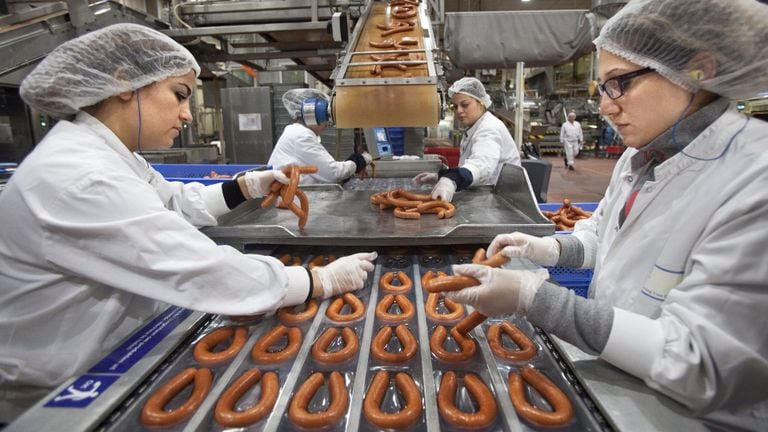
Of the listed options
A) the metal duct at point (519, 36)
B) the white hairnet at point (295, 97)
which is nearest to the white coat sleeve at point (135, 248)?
the white hairnet at point (295, 97)

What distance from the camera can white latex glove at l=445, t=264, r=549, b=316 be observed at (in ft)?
3.66

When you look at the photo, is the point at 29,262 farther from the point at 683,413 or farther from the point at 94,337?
the point at 683,413

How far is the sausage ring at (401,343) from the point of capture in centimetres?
124

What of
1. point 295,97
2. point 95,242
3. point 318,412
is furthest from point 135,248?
point 295,97

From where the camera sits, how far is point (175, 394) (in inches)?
43.2

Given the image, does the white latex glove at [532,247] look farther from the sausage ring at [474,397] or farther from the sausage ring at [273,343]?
the sausage ring at [273,343]

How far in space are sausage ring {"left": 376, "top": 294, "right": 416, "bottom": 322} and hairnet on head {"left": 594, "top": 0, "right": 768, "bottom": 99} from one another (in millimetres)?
1049

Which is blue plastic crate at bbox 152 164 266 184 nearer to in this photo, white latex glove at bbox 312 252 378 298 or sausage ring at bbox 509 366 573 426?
white latex glove at bbox 312 252 378 298

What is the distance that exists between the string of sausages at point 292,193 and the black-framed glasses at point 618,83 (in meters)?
1.47

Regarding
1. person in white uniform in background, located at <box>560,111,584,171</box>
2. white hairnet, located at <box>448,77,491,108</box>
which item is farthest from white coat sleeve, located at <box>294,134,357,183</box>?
person in white uniform in background, located at <box>560,111,584,171</box>

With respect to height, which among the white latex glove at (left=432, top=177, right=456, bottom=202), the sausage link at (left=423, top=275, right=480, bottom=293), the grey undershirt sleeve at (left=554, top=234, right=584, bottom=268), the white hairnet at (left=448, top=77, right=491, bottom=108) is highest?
the white hairnet at (left=448, top=77, right=491, bottom=108)

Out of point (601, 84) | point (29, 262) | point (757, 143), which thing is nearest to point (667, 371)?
point (757, 143)

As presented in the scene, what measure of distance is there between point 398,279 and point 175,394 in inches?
40.3

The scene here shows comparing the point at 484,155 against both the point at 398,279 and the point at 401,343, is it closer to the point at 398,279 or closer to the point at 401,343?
the point at 398,279
